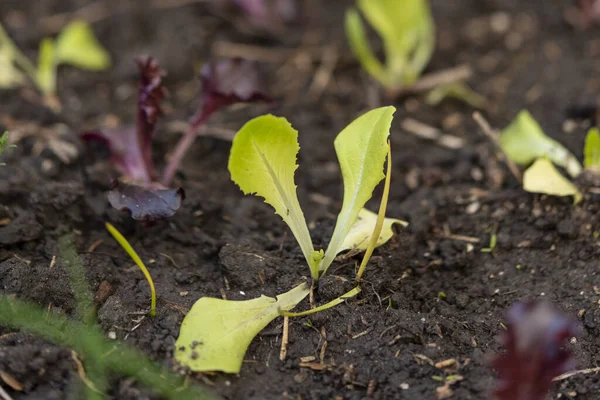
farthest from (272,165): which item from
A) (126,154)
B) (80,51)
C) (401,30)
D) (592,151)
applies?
(80,51)

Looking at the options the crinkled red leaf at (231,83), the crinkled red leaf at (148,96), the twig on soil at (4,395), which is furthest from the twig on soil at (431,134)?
the twig on soil at (4,395)

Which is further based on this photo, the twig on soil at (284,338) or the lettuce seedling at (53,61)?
the lettuce seedling at (53,61)

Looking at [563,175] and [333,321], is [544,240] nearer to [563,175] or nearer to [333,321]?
[563,175]

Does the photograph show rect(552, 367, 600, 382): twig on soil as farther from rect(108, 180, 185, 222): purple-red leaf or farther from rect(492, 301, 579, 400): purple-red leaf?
rect(108, 180, 185, 222): purple-red leaf

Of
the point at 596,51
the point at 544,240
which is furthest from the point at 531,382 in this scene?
the point at 596,51

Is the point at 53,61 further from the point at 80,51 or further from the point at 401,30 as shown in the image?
the point at 401,30

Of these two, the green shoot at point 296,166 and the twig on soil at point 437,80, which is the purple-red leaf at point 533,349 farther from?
the twig on soil at point 437,80

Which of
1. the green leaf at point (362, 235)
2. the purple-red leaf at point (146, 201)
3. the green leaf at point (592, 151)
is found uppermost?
the green leaf at point (592, 151)

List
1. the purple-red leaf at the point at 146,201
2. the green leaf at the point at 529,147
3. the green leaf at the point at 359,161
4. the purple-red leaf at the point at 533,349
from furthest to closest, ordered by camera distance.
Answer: the green leaf at the point at 529,147 < the purple-red leaf at the point at 146,201 < the green leaf at the point at 359,161 < the purple-red leaf at the point at 533,349
